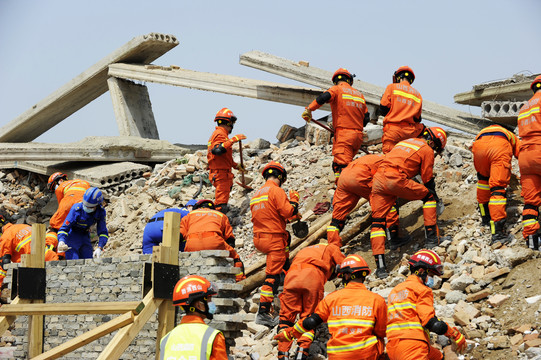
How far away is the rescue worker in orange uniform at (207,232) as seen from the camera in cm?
930

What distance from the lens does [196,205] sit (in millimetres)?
10250

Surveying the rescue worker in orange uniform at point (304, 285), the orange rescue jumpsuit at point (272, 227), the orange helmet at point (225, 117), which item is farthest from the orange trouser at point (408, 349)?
the orange helmet at point (225, 117)

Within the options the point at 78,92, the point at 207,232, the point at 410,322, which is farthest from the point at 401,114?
the point at 78,92

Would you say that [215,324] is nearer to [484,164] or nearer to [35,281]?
[35,281]

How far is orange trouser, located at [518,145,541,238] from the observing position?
8.75m

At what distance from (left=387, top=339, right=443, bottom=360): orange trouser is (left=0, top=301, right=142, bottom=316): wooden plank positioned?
2.81 metres

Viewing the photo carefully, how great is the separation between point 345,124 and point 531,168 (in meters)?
3.14

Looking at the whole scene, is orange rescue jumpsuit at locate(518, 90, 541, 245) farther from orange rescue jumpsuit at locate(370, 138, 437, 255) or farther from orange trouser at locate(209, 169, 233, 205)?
orange trouser at locate(209, 169, 233, 205)

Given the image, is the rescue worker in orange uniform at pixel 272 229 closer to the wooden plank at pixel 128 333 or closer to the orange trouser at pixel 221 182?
the wooden plank at pixel 128 333

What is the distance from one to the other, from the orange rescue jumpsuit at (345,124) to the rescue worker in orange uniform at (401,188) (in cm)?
159

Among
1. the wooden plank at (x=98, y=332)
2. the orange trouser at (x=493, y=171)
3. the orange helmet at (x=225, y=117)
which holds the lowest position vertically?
the wooden plank at (x=98, y=332)

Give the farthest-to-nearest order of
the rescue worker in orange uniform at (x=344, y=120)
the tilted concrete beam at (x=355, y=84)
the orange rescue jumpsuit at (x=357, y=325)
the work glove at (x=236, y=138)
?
the tilted concrete beam at (x=355, y=84), the work glove at (x=236, y=138), the rescue worker in orange uniform at (x=344, y=120), the orange rescue jumpsuit at (x=357, y=325)

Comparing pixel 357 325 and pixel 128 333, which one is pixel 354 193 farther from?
pixel 128 333

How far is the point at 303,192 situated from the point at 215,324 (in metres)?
5.20
